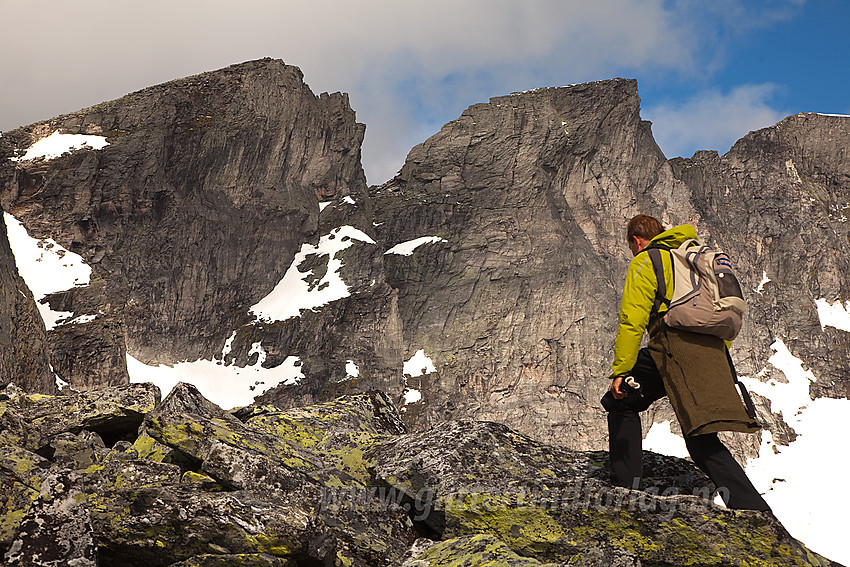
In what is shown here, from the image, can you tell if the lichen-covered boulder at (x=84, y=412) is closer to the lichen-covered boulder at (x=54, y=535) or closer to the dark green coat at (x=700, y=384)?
the lichen-covered boulder at (x=54, y=535)

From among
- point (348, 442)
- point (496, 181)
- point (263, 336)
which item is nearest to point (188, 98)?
point (263, 336)

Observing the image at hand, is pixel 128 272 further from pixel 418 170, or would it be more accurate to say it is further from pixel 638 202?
pixel 638 202

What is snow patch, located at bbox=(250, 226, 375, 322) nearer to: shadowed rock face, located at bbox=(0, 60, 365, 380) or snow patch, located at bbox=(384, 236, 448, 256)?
shadowed rock face, located at bbox=(0, 60, 365, 380)

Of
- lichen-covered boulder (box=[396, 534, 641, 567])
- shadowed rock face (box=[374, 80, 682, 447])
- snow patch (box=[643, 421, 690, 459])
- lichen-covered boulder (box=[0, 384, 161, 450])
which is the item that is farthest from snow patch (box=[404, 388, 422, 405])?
lichen-covered boulder (box=[396, 534, 641, 567])

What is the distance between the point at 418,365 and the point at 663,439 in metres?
53.6

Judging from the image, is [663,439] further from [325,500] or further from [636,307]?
[325,500]

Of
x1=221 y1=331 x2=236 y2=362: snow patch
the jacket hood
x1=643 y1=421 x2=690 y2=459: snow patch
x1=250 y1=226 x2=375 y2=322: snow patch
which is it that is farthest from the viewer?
x1=643 y1=421 x2=690 y2=459: snow patch

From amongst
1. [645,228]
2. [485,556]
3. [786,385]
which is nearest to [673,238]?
[645,228]

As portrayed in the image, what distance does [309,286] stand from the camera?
148 m

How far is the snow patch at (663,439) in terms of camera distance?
146000mm

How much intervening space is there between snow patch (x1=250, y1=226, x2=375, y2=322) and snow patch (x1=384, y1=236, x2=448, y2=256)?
353 inches

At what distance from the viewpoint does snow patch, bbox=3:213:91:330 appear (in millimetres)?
121562

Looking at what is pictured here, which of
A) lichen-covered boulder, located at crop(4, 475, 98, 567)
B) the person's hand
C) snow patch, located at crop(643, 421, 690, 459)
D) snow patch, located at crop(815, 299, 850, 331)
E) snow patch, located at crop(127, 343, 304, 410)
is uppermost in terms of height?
snow patch, located at crop(815, 299, 850, 331)

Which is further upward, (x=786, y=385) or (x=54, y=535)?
(x=786, y=385)
